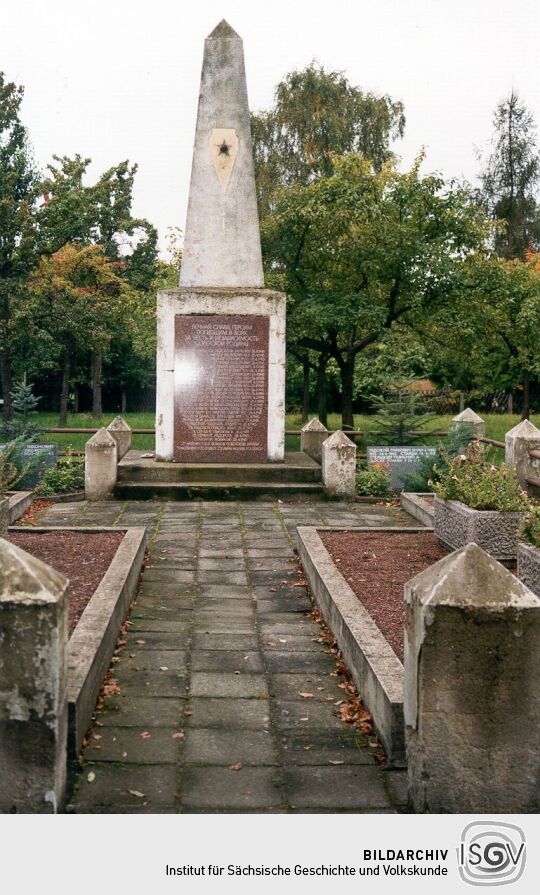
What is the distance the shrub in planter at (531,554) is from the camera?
6.32 m

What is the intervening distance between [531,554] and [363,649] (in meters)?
1.61

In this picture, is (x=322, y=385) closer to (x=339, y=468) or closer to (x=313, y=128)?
(x=313, y=128)

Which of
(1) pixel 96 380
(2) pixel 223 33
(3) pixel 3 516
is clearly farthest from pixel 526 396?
(3) pixel 3 516

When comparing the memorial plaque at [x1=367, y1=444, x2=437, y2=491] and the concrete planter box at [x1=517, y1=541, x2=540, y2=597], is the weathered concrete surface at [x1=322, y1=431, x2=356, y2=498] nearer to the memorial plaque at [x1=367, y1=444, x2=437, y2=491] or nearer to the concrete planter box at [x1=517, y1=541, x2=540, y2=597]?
the memorial plaque at [x1=367, y1=444, x2=437, y2=491]

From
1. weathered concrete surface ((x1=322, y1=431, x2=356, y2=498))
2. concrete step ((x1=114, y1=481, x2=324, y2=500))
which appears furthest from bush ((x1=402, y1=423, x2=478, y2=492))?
concrete step ((x1=114, y1=481, x2=324, y2=500))

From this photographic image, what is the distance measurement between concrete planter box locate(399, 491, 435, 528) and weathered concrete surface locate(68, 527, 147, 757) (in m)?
4.20

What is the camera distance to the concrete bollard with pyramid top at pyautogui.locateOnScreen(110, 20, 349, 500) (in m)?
13.6

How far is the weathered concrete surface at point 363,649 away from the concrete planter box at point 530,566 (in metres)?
1.14

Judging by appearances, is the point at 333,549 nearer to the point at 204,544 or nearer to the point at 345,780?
the point at 204,544

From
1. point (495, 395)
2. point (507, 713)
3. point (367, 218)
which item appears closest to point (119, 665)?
point (507, 713)

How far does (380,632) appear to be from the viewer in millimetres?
6008

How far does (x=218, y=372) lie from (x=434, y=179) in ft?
32.3

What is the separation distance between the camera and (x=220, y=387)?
13672 millimetres
